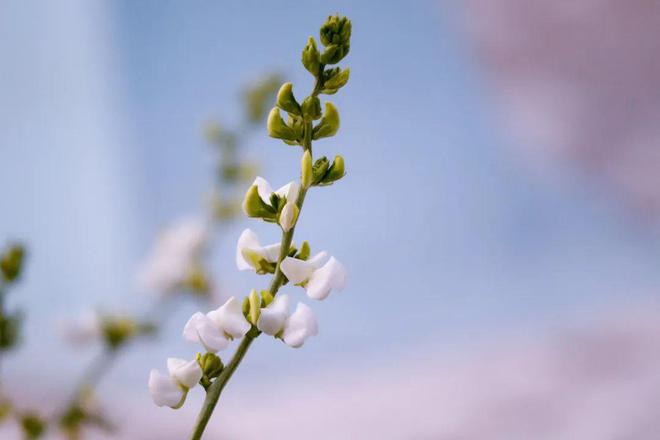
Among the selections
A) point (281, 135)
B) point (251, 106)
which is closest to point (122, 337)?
point (251, 106)

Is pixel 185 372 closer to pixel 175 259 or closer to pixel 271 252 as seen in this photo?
pixel 271 252

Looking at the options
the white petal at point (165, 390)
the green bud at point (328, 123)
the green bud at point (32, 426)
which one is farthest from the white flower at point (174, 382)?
the green bud at point (32, 426)

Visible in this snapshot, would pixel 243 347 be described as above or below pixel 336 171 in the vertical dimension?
below

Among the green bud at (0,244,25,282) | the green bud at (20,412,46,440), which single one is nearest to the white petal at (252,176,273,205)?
the green bud at (0,244,25,282)

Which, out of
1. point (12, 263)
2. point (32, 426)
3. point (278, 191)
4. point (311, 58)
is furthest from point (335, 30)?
point (32, 426)

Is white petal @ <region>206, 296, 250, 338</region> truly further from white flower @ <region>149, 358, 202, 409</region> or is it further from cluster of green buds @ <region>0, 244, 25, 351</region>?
cluster of green buds @ <region>0, 244, 25, 351</region>
